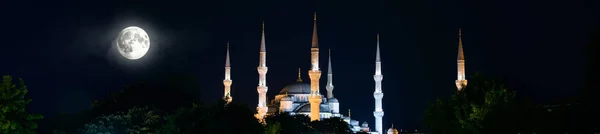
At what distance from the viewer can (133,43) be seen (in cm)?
5691

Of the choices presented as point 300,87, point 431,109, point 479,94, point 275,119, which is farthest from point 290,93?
point 479,94

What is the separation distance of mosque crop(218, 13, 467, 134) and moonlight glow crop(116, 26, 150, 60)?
17.8 m

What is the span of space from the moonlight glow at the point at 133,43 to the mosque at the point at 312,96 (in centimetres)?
1783

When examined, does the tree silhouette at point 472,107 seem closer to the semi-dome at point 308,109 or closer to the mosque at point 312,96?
the mosque at point 312,96

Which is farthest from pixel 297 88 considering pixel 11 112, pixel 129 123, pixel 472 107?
pixel 11 112

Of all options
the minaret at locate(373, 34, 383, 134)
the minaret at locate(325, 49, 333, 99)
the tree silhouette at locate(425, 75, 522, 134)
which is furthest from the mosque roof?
the tree silhouette at locate(425, 75, 522, 134)

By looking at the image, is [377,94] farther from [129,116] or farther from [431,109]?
[129,116]

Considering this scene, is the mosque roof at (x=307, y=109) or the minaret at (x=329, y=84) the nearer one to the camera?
the mosque roof at (x=307, y=109)

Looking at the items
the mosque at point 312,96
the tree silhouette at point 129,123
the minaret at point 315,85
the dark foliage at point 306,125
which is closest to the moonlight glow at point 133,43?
the tree silhouette at point 129,123

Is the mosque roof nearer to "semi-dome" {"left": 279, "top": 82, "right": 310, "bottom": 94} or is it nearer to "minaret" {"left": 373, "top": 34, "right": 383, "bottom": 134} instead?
"minaret" {"left": 373, "top": 34, "right": 383, "bottom": 134}

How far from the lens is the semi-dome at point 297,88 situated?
97500mm

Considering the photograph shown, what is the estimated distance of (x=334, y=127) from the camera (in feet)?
241

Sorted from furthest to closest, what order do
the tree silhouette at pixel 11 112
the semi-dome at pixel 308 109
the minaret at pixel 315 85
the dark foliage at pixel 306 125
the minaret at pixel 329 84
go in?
the minaret at pixel 329 84 < the semi-dome at pixel 308 109 < the minaret at pixel 315 85 < the dark foliage at pixel 306 125 < the tree silhouette at pixel 11 112

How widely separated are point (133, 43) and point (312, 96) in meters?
25.5
